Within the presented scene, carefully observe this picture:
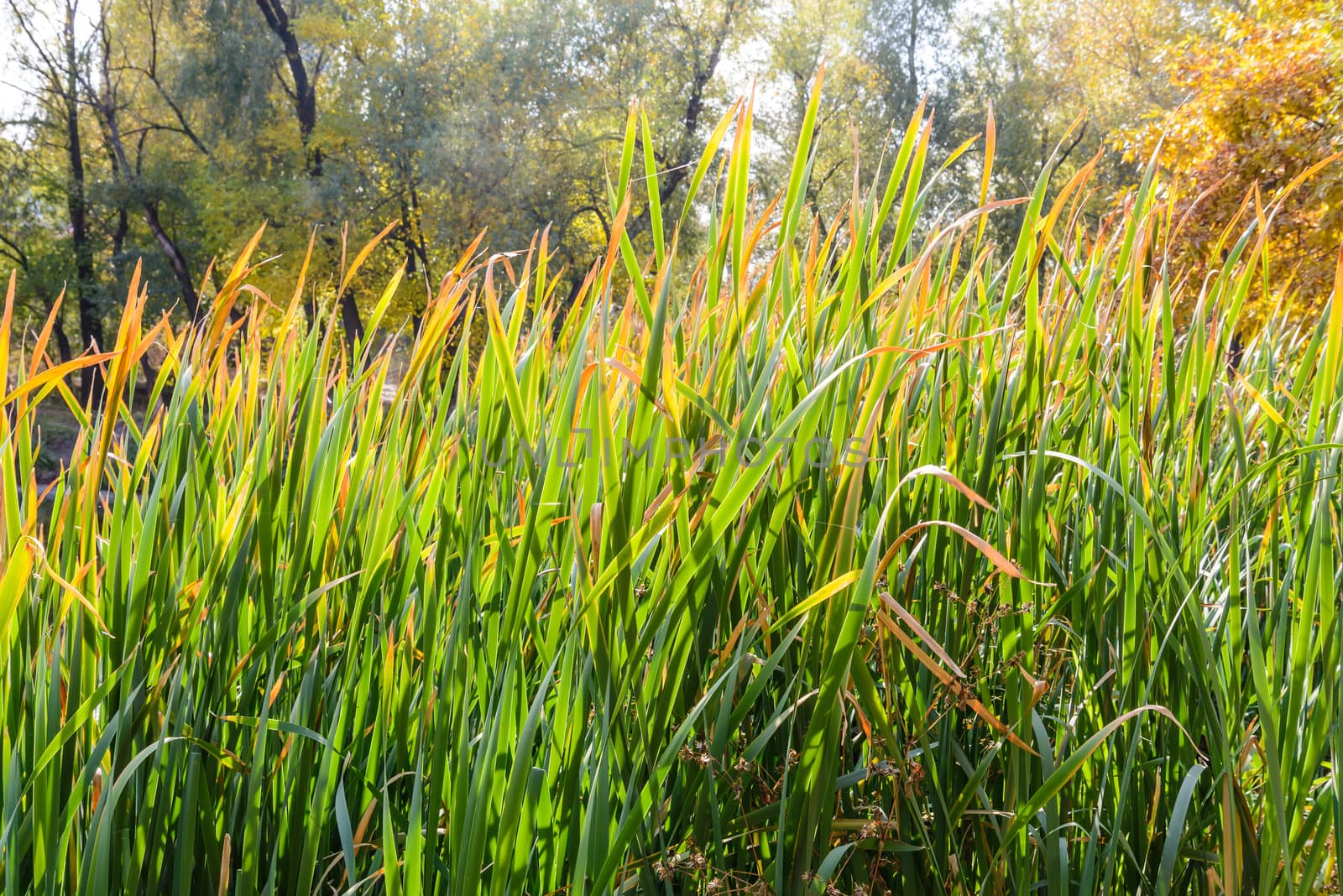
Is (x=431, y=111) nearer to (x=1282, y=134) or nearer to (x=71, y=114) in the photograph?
(x=71, y=114)

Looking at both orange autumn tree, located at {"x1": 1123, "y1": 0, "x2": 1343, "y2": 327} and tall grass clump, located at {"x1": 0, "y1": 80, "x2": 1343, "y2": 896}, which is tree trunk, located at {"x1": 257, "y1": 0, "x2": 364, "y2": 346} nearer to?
orange autumn tree, located at {"x1": 1123, "y1": 0, "x2": 1343, "y2": 327}

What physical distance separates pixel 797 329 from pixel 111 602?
82cm

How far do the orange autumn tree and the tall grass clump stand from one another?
6759 mm

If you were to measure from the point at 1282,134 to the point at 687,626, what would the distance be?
898 centimetres

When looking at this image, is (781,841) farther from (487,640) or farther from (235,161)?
(235,161)

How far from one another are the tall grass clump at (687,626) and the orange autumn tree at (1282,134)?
6.76 metres

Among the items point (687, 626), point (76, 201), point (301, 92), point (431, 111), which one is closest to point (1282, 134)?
point (687, 626)

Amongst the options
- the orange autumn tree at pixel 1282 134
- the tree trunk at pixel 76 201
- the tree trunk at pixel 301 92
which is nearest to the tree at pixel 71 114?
the tree trunk at pixel 76 201

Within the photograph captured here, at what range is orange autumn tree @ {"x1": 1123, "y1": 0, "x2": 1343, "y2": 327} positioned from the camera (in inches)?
277

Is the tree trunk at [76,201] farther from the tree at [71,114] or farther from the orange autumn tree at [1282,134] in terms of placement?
the orange autumn tree at [1282,134]

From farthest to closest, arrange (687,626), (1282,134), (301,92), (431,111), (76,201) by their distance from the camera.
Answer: (76,201)
(301,92)
(431,111)
(1282,134)
(687,626)

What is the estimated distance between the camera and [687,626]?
81 centimetres

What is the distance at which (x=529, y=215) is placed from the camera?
1864 centimetres

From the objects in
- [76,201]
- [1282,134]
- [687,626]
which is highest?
[1282,134]
